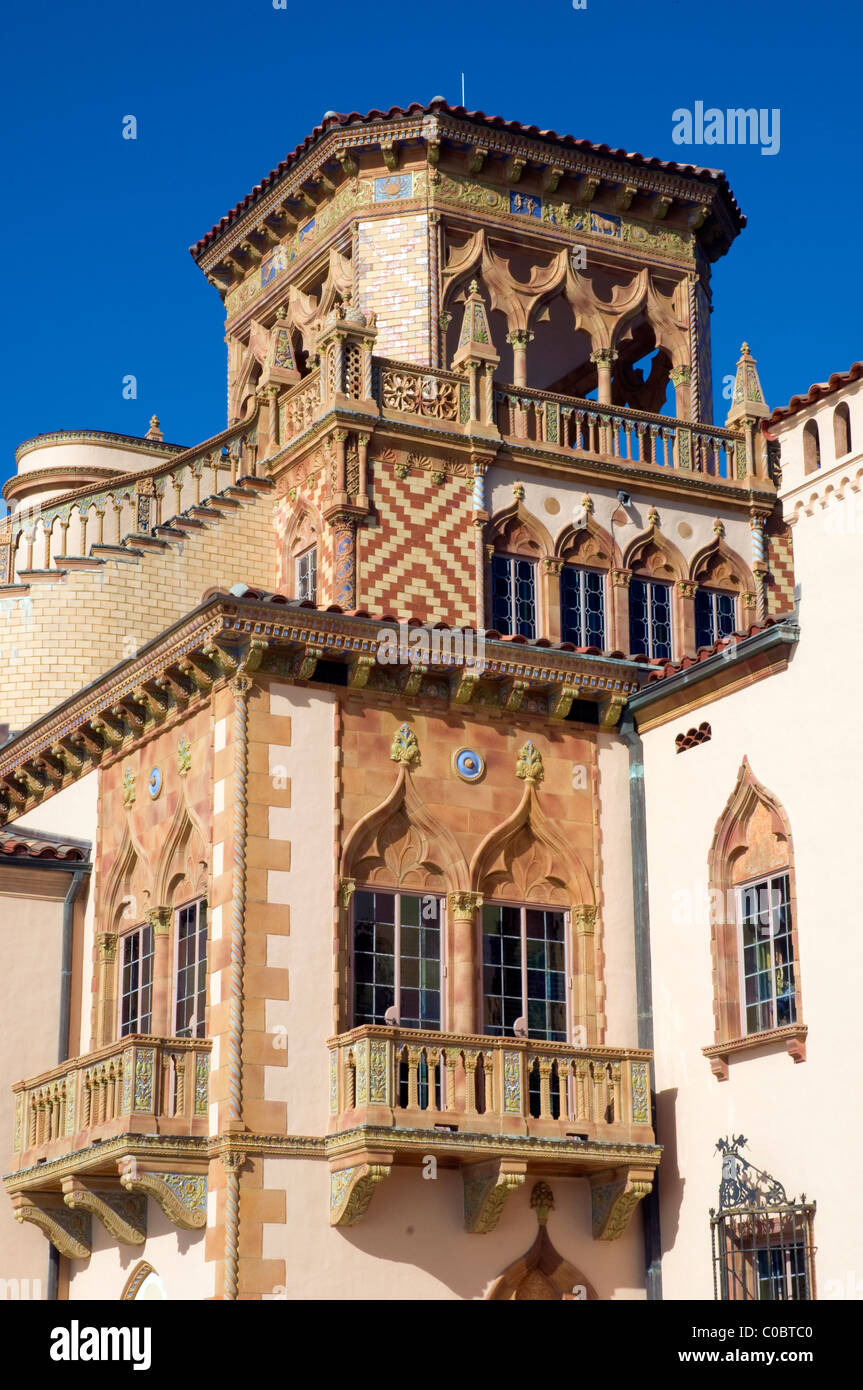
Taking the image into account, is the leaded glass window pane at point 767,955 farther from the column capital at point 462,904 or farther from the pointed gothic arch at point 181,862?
the pointed gothic arch at point 181,862

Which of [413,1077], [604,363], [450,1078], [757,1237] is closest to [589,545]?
[604,363]

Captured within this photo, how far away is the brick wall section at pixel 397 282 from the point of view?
95.9 feet

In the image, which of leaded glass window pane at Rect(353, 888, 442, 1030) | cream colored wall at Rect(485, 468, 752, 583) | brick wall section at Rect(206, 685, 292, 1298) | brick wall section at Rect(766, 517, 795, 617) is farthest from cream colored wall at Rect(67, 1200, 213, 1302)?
brick wall section at Rect(766, 517, 795, 617)

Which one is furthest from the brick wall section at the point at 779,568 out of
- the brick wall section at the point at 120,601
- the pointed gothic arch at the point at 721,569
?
the brick wall section at the point at 120,601

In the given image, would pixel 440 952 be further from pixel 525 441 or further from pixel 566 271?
pixel 566 271

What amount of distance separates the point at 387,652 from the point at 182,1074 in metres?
4.68

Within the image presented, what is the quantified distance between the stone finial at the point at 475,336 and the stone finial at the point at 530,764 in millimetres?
7106

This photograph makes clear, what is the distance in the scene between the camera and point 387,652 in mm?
22125

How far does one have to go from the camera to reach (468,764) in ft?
74.5

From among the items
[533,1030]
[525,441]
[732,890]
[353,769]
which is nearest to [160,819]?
[353,769]

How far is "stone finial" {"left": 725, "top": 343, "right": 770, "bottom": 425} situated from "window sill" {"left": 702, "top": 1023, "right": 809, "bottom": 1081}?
11.7 meters

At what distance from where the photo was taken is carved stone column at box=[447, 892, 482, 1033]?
21.9m

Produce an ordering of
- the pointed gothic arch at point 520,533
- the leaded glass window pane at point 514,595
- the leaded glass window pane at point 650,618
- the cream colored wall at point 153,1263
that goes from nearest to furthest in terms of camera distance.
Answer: the cream colored wall at point 153,1263, the leaded glass window pane at point 514,595, the pointed gothic arch at point 520,533, the leaded glass window pane at point 650,618
